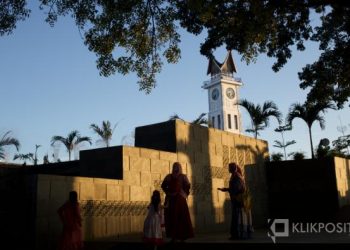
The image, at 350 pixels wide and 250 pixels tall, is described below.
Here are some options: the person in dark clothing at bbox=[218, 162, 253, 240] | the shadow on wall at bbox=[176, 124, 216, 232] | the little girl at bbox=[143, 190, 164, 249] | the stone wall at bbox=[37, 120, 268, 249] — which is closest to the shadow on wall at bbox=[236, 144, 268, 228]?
the stone wall at bbox=[37, 120, 268, 249]

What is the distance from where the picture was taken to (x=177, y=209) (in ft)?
29.2

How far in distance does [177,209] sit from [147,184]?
2997mm

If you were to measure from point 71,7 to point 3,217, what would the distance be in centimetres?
486

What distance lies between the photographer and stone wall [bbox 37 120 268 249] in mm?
9414

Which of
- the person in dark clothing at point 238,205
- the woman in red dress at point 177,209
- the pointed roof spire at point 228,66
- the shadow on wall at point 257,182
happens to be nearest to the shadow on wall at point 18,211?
the woman in red dress at point 177,209

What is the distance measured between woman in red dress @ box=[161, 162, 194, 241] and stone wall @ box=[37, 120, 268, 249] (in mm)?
2088

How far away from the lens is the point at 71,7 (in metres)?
10.2

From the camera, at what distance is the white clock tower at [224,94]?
8425cm

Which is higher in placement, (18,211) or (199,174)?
(199,174)

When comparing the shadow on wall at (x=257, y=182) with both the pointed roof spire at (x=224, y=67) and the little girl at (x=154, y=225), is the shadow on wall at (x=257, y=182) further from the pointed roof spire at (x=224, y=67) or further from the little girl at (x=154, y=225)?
the pointed roof spire at (x=224, y=67)

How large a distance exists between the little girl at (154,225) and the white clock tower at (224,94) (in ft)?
245

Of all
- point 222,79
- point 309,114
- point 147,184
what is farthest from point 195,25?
point 222,79

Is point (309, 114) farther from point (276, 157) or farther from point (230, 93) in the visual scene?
point (230, 93)

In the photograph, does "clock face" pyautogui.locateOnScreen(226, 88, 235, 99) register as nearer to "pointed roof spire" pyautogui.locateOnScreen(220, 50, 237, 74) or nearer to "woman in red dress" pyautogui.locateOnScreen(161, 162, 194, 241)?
"pointed roof spire" pyautogui.locateOnScreen(220, 50, 237, 74)
